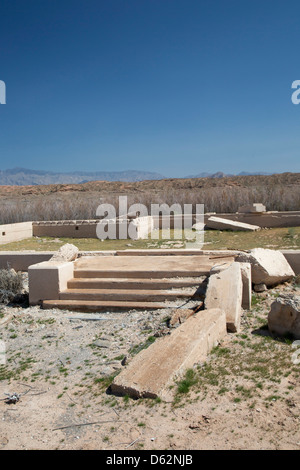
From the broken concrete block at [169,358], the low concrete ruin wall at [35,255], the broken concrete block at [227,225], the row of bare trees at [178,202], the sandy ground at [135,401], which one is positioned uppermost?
the row of bare trees at [178,202]

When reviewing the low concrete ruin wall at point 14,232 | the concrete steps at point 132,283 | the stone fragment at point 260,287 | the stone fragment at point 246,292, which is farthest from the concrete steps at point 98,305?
the low concrete ruin wall at point 14,232

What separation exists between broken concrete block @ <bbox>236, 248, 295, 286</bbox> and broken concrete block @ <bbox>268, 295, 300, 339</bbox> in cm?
154

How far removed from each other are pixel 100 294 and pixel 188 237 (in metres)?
6.59

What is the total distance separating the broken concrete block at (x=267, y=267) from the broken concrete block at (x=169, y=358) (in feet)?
6.08

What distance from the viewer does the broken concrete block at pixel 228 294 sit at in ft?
17.0

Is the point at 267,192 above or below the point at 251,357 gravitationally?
above

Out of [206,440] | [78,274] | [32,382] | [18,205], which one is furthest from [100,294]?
[18,205]

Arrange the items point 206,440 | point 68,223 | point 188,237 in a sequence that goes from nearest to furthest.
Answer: point 206,440 → point 188,237 → point 68,223

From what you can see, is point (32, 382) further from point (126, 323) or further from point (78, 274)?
point (78, 274)

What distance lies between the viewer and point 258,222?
15.0 m

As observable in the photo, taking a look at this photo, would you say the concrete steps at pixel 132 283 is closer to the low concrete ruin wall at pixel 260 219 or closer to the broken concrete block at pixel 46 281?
the broken concrete block at pixel 46 281

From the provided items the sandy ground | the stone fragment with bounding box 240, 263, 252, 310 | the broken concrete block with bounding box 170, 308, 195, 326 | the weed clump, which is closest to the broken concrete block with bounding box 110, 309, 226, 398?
the sandy ground

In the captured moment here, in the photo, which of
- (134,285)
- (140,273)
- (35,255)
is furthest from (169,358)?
(35,255)

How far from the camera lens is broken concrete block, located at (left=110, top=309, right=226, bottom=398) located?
374 centimetres
